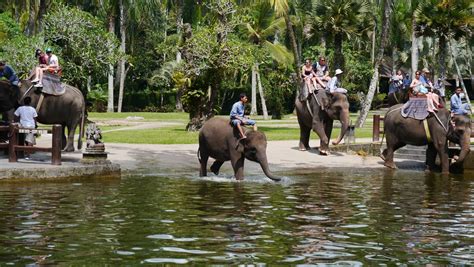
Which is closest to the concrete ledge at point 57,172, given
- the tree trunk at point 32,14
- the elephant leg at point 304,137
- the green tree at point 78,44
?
the elephant leg at point 304,137

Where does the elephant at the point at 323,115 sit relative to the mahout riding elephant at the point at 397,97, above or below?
below

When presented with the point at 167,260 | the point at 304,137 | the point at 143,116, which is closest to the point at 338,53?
the point at 143,116

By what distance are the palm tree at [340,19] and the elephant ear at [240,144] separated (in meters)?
26.9

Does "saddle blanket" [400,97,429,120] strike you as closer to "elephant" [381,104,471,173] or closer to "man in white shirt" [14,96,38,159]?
"elephant" [381,104,471,173]

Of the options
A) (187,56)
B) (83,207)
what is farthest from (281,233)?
(187,56)

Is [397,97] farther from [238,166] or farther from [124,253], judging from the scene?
[124,253]

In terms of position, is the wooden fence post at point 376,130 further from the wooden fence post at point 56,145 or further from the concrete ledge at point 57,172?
the wooden fence post at point 56,145

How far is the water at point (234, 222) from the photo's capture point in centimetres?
1037

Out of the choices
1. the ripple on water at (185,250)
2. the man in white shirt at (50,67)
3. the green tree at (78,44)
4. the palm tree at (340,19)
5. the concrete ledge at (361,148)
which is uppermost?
the palm tree at (340,19)

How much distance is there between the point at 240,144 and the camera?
18688 millimetres

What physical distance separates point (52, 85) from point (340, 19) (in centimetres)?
2422

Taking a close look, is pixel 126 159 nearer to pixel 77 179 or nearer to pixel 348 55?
pixel 77 179

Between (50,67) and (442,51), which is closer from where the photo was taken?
(50,67)

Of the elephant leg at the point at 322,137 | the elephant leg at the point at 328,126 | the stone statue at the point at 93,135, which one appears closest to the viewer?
the stone statue at the point at 93,135
